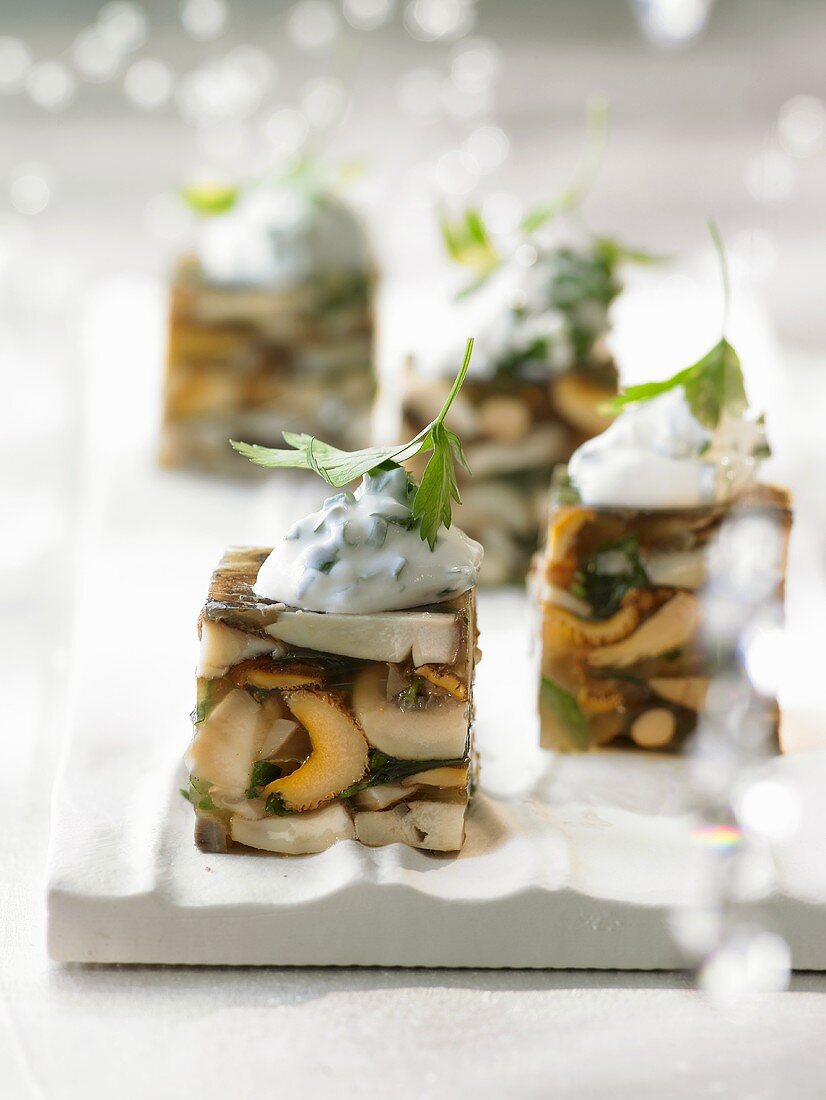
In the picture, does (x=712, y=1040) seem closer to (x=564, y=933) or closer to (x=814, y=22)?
(x=564, y=933)

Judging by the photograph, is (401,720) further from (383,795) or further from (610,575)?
(610,575)

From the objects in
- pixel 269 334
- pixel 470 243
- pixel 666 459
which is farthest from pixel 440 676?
pixel 269 334

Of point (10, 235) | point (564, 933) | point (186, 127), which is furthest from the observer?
point (186, 127)

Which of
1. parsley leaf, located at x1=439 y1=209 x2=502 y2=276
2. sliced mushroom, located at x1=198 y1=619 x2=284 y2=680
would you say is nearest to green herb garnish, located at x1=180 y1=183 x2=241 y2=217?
parsley leaf, located at x1=439 y1=209 x2=502 y2=276

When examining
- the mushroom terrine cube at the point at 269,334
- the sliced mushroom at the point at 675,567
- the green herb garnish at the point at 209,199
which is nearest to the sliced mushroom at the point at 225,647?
the sliced mushroom at the point at 675,567

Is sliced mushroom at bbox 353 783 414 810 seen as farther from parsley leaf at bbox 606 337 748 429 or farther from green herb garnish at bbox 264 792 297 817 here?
parsley leaf at bbox 606 337 748 429

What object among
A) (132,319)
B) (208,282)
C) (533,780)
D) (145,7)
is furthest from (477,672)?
(145,7)

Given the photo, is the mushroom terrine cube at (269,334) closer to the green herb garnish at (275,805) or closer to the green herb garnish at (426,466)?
the green herb garnish at (426,466)

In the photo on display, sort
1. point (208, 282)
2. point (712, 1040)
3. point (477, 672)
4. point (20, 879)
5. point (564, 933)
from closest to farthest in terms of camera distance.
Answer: point (712, 1040) < point (564, 933) < point (20, 879) < point (477, 672) < point (208, 282)
